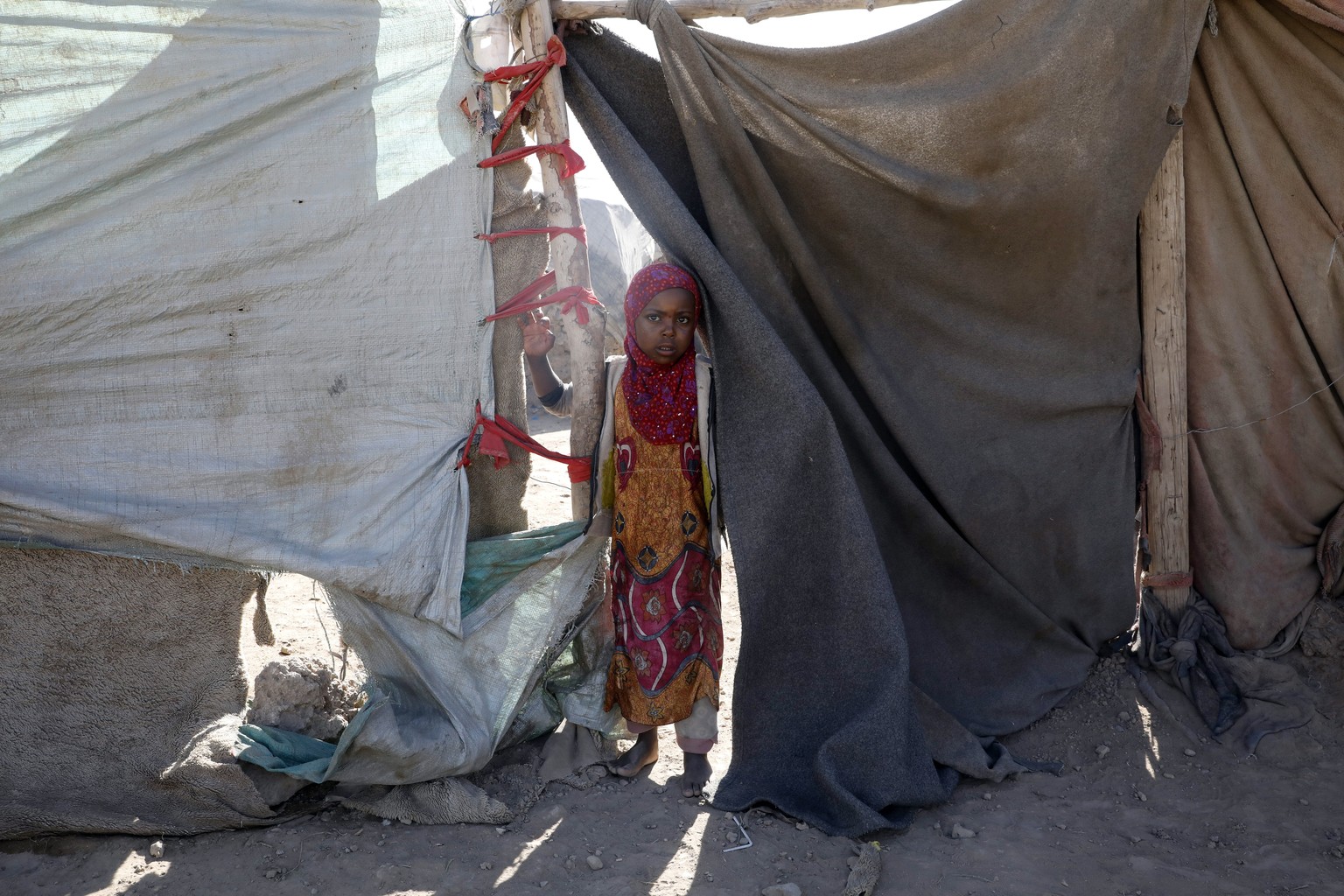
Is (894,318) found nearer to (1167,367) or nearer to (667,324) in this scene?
(667,324)

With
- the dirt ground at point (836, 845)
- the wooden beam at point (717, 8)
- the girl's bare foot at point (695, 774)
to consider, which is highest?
the wooden beam at point (717, 8)

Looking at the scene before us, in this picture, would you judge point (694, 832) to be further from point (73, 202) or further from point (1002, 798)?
point (73, 202)

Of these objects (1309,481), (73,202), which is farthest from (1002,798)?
(73,202)

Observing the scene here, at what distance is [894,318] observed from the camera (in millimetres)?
3119

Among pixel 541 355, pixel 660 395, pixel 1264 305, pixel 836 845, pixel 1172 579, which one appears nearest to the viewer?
pixel 836 845

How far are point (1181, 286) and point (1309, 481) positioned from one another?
811 millimetres

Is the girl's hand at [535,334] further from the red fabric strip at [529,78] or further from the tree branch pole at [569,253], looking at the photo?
the red fabric strip at [529,78]

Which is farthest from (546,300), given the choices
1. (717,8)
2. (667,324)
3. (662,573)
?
(717,8)

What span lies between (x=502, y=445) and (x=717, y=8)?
4.71 feet

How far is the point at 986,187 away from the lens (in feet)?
9.89

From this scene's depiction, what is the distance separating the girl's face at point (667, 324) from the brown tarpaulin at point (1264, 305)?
5.83 ft

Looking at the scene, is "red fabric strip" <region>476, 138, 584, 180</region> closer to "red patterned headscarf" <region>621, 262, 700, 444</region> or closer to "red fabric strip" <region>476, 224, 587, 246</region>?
"red fabric strip" <region>476, 224, 587, 246</region>

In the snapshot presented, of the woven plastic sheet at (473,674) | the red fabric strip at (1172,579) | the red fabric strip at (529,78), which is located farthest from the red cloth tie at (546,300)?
the red fabric strip at (1172,579)

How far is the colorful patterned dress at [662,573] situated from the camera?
9.61 feet
